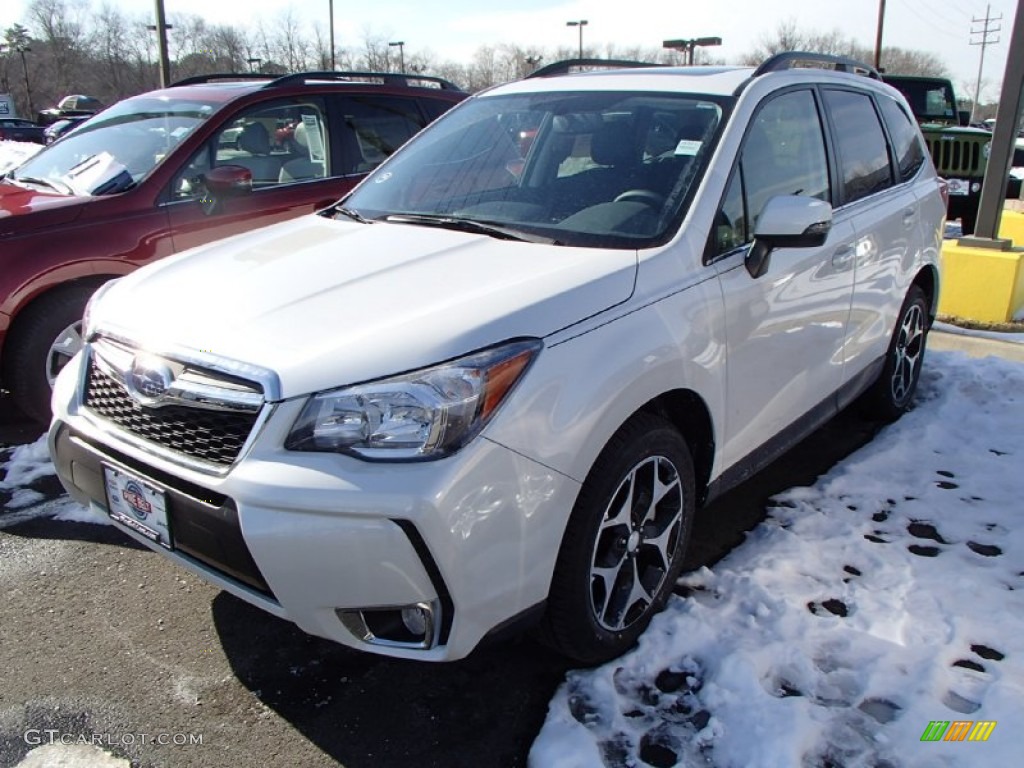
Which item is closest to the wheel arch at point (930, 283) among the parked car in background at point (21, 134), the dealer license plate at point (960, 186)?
the dealer license plate at point (960, 186)

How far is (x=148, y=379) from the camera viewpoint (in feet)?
7.59

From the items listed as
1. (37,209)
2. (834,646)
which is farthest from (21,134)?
(834,646)

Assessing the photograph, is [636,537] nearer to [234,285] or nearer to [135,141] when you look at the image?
[234,285]

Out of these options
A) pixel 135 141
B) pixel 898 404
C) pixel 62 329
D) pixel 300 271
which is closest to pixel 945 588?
pixel 898 404

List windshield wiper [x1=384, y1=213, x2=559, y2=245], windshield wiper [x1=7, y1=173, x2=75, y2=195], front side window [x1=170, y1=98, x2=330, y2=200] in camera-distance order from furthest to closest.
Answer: front side window [x1=170, y1=98, x2=330, y2=200]
windshield wiper [x1=7, y1=173, x2=75, y2=195]
windshield wiper [x1=384, y1=213, x2=559, y2=245]

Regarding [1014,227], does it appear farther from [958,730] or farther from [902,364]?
[958,730]

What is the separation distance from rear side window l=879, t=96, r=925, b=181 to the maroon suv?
3.13m

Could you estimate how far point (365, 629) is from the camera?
2139 mm

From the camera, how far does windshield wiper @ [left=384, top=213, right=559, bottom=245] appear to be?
2832 mm

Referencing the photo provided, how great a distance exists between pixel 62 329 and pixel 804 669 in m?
3.81

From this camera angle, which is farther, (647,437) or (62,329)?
(62,329)

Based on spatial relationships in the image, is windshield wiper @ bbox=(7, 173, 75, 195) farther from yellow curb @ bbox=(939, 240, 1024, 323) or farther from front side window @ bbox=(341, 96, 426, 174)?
yellow curb @ bbox=(939, 240, 1024, 323)

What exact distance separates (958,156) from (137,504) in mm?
10884

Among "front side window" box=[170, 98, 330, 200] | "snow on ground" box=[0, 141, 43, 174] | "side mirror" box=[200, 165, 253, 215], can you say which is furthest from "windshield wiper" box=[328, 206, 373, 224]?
"snow on ground" box=[0, 141, 43, 174]
